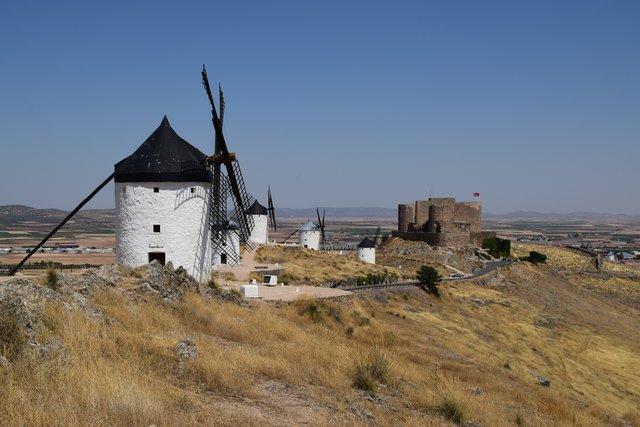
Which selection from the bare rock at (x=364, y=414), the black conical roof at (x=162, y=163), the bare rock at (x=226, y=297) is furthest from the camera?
the black conical roof at (x=162, y=163)

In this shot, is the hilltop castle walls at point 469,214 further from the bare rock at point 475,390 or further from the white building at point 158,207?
the bare rock at point 475,390

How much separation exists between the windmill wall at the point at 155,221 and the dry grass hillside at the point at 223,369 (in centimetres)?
446

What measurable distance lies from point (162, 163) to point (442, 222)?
→ 38354mm

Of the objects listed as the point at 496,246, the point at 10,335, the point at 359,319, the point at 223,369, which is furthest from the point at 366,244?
the point at 10,335

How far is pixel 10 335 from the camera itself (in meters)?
6.95

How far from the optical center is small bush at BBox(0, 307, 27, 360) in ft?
22.0

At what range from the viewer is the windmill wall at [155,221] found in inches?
797

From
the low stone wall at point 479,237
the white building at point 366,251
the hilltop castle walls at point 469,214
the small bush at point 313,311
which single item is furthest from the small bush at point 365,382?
the hilltop castle walls at point 469,214

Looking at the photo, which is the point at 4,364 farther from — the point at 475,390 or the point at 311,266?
the point at 311,266

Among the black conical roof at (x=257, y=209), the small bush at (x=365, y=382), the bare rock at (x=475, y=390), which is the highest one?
the black conical roof at (x=257, y=209)

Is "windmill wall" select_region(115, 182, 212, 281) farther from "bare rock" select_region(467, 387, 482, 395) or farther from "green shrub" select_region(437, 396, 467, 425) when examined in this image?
"green shrub" select_region(437, 396, 467, 425)

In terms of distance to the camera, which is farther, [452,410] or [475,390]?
[475,390]

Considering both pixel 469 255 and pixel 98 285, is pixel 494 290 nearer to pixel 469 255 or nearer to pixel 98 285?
pixel 469 255

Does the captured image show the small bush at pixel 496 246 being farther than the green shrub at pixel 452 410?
Yes
